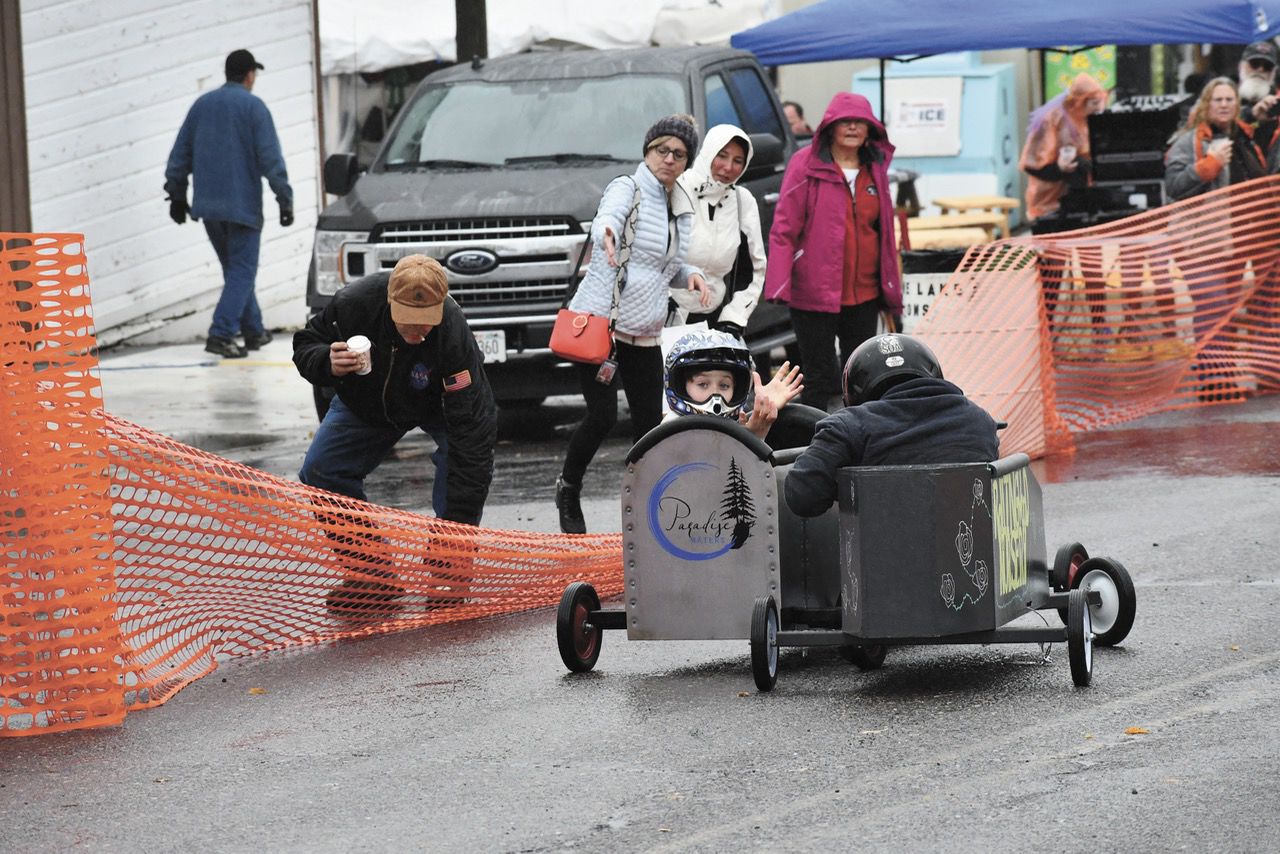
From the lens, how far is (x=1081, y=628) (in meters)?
6.36

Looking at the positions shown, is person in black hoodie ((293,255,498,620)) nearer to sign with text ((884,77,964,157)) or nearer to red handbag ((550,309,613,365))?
red handbag ((550,309,613,365))

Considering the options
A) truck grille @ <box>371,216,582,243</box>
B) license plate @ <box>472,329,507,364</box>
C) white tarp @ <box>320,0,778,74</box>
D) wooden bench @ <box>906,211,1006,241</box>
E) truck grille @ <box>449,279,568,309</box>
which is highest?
white tarp @ <box>320,0,778,74</box>

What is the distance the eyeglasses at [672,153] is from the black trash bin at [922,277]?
161 inches

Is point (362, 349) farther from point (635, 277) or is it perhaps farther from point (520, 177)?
point (520, 177)

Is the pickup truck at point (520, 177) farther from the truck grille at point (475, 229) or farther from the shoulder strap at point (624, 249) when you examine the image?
the shoulder strap at point (624, 249)

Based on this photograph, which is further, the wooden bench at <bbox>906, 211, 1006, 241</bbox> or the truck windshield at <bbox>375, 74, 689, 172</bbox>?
the wooden bench at <bbox>906, 211, 1006, 241</bbox>

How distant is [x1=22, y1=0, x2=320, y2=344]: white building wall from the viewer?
17422mm

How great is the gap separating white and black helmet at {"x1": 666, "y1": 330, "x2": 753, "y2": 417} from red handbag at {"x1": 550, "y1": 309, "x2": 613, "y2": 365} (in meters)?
2.04

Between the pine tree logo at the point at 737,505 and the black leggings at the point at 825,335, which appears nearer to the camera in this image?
the pine tree logo at the point at 737,505

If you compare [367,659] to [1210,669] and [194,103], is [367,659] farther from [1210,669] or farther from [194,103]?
[194,103]

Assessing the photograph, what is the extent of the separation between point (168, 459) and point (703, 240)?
3.52m

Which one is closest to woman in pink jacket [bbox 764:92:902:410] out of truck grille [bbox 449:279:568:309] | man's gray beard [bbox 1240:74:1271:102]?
truck grille [bbox 449:279:568:309]

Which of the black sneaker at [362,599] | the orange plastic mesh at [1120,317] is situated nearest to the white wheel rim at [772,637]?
the black sneaker at [362,599]

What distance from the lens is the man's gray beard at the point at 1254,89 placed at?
16.5 metres
